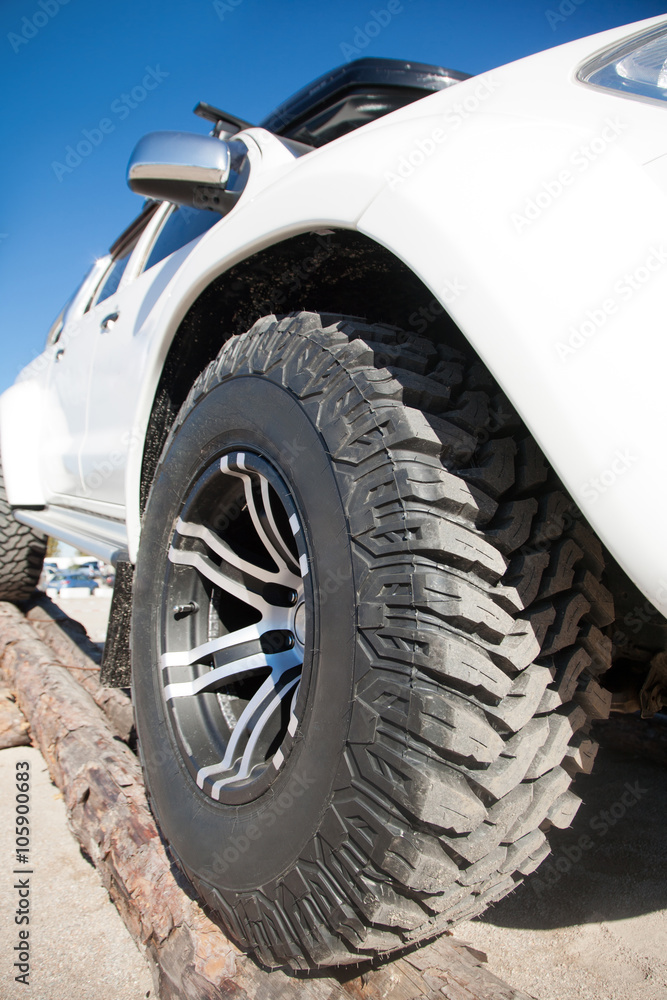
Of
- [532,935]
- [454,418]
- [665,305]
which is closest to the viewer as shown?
[665,305]

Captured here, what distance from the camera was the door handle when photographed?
2.62m

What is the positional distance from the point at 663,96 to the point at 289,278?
0.81 metres

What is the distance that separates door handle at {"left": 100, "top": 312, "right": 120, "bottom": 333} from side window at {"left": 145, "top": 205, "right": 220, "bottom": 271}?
267 millimetres

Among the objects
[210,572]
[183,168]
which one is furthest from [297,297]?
[210,572]

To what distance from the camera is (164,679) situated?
148cm

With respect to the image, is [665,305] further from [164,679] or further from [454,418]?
[164,679]

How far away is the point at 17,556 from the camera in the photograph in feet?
12.8

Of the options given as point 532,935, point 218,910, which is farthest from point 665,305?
point 532,935

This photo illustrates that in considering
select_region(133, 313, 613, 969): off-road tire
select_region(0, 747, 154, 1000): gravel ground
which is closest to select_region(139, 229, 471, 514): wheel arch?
select_region(133, 313, 613, 969): off-road tire

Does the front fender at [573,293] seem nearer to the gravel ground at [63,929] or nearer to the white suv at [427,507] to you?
the white suv at [427,507]

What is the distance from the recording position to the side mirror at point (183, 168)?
5.26 feet

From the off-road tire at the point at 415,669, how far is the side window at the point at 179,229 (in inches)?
50.8

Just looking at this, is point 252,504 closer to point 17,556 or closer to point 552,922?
point 552,922

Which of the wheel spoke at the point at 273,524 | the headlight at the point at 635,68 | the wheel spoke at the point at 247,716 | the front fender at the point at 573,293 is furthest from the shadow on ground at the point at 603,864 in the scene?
the headlight at the point at 635,68
